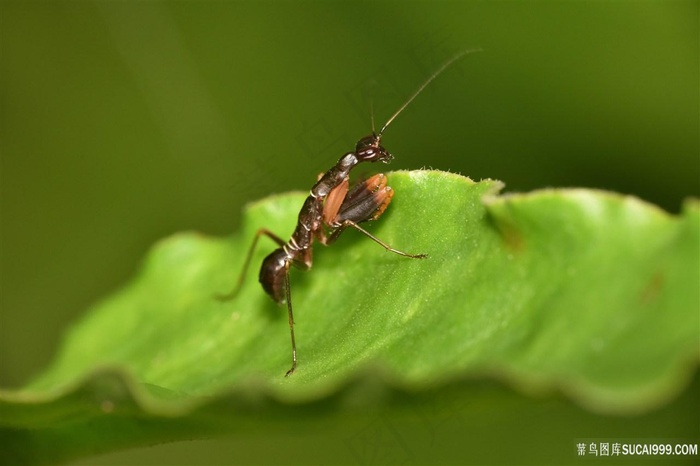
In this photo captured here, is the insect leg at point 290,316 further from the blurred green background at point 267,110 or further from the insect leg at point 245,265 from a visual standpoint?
the blurred green background at point 267,110

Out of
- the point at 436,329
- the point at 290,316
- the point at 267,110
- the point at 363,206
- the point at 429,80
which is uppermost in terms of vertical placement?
the point at 267,110

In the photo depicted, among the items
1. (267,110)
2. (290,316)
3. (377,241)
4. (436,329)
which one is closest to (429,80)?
(377,241)

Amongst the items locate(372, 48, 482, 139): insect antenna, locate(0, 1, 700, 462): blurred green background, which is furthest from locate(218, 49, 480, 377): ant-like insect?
locate(0, 1, 700, 462): blurred green background

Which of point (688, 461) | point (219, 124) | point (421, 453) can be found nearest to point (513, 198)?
point (421, 453)

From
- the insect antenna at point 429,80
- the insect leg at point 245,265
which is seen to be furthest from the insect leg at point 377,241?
the insect antenna at point 429,80

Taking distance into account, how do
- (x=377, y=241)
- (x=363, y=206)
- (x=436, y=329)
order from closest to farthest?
(x=436, y=329) → (x=377, y=241) → (x=363, y=206)

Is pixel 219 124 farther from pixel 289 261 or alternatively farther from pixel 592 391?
pixel 592 391

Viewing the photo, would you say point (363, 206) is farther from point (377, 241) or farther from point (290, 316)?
point (290, 316)
